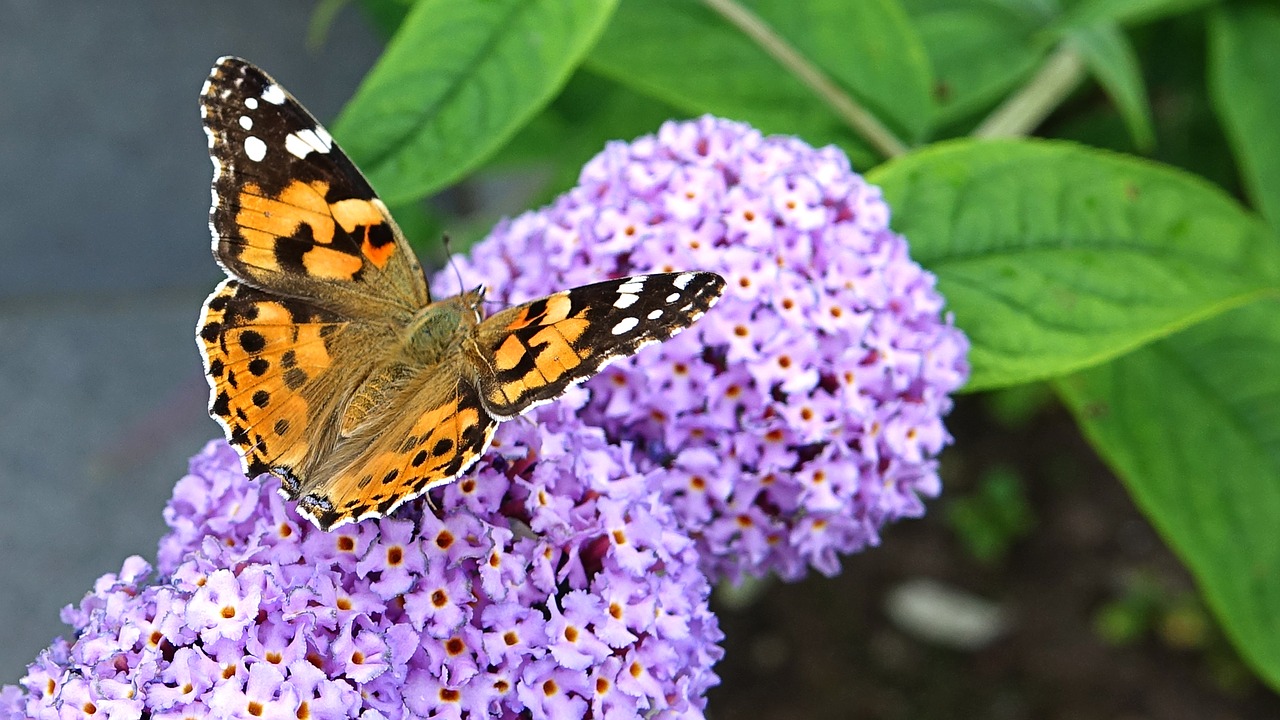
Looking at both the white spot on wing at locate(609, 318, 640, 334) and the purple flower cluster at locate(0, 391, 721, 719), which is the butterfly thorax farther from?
the white spot on wing at locate(609, 318, 640, 334)

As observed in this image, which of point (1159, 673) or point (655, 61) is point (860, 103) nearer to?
point (655, 61)

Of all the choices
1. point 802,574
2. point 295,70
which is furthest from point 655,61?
point 295,70

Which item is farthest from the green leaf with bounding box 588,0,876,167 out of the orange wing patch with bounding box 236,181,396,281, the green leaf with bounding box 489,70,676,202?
the orange wing patch with bounding box 236,181,396,281

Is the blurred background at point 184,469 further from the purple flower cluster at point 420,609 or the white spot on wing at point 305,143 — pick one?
the purple flower cluster at point 420,609

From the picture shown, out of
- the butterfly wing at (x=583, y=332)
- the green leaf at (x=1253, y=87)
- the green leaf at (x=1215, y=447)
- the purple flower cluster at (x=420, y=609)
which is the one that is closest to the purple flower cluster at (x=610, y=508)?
the purple flower cluster at (x=420, y=609)

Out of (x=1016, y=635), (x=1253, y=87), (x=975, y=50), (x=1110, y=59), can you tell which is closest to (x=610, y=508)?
(x=1110, y=59)

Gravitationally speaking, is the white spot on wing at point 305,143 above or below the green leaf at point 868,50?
above
